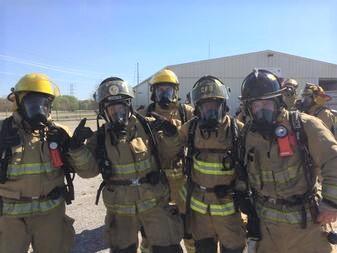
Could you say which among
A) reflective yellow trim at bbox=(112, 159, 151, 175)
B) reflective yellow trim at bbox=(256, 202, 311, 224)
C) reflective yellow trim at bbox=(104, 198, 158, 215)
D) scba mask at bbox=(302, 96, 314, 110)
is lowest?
reflective yellow trim at bbox=(104, 198, 158, 215)

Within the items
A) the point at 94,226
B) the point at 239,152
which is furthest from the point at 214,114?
the point at 94,226

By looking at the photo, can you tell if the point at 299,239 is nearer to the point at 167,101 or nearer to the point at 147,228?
the point at 147,228

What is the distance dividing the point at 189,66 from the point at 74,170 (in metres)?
24.5

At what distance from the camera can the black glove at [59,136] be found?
391cm

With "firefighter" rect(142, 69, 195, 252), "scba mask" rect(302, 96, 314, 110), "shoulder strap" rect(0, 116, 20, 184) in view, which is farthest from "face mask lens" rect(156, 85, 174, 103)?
"scba mask" rect(302, 96, 314, 110)

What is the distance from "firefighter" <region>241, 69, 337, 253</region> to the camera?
10.6 feet

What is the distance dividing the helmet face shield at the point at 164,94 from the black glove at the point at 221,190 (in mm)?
2292

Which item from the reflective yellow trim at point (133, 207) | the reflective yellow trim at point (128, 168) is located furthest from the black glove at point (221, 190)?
the reflective yellow trim at point (128, 168)

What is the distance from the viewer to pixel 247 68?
28109 millimetres

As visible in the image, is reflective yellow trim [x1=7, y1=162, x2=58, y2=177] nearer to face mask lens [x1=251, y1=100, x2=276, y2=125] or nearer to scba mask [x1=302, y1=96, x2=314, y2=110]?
face mask lens [x1=251, y1=100, x2=276, y2=125]

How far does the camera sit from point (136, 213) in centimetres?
390

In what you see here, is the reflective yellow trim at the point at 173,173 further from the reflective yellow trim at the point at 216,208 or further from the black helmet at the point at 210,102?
the black helmet at the point at 210,102

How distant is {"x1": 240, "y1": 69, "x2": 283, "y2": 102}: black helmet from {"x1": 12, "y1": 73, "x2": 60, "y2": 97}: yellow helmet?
2.07 meters

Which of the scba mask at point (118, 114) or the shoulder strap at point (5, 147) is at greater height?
the scba mask at point (118, 114)
